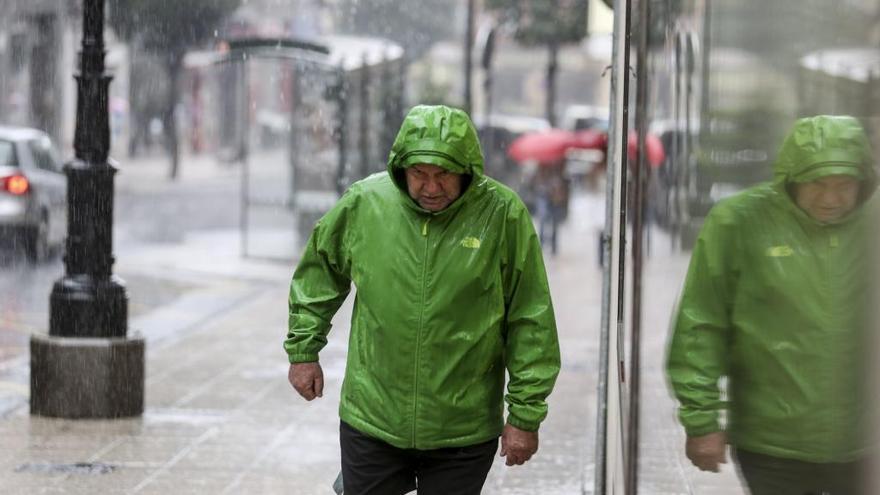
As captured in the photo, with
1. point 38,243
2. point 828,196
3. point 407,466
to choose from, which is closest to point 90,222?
point 407,466

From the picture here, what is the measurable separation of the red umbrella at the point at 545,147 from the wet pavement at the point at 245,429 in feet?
43.0

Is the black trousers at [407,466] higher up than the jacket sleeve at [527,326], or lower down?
lower down

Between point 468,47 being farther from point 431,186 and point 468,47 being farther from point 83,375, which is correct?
point 431,186

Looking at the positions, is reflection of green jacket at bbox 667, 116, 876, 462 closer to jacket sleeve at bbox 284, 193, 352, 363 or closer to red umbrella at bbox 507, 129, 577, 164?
jacket sleeve at bbox 284, 193, 352, 363

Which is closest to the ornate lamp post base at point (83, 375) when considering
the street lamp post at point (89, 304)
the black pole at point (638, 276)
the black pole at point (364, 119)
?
the street lamp post at point (89, 304)

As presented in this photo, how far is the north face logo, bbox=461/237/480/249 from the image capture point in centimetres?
412

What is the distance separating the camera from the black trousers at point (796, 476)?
1.56 meters

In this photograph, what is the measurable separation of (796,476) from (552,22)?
37954 millimetres

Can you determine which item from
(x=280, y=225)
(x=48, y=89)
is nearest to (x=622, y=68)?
(x=280, y=225)

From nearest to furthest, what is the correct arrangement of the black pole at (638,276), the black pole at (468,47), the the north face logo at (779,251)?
the the north face logo at (779,251) < the black pole at (638,276) < the black pole at (468,47)

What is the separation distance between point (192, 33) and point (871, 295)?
46.2m


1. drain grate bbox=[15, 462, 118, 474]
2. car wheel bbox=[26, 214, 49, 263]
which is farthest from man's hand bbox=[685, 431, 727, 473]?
car wheel bbox=[26, 214, 49, 263]

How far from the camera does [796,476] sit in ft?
6.13

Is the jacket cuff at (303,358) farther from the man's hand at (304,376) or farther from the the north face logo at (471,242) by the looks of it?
the the north face logo at (471,242)
